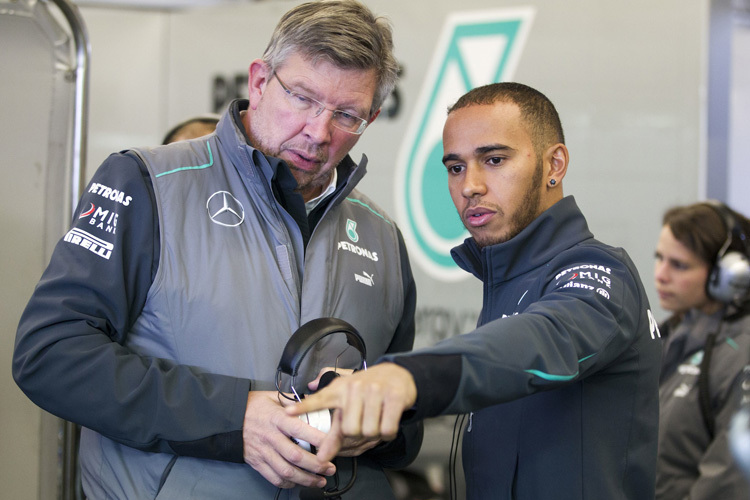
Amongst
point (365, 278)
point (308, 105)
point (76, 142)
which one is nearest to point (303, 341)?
point (365, 278)

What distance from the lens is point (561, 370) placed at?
4.04 ft

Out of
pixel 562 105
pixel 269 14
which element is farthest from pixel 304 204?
pixel 269 14

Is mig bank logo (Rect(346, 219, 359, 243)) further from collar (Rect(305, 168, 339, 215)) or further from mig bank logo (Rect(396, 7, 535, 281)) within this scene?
mig bank logo (Rect(396, 7, 535, 281))

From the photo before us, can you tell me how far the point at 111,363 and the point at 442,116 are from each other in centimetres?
314

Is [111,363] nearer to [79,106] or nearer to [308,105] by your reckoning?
[308,105]

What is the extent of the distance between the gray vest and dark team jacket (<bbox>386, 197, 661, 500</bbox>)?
30 cm

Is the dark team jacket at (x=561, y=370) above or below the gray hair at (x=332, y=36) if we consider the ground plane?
below

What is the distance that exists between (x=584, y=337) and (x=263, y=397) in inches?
22.5

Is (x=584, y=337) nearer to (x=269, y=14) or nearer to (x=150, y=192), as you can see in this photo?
(x=150, y=192)

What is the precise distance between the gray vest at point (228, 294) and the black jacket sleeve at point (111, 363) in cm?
5

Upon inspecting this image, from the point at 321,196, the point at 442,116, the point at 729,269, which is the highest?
the point at 442,116

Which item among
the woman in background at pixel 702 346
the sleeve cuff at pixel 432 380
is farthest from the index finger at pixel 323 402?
the woman in background at pixel 702 346

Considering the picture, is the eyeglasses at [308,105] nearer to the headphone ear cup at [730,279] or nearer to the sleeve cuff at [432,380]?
the sleeve cuff at [432,380]

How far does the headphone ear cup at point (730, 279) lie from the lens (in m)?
2.75
